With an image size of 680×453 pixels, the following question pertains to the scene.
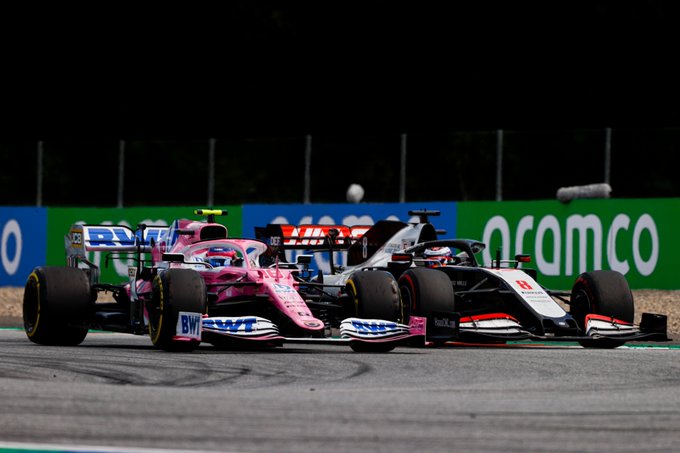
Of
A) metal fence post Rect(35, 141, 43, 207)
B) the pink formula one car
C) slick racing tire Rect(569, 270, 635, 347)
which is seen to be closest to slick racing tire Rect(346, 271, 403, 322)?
the pink formula one car

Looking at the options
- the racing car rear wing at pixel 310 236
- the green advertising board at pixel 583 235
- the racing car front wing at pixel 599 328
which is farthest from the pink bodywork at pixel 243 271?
the green advertising board at pixel 583 235

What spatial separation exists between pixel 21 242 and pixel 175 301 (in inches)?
545

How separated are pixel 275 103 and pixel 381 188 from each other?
13.3 metres

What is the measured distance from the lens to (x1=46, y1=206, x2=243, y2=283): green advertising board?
2667cm

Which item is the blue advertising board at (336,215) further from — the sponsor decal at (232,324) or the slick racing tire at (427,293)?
the sponsor decal at (232,324)

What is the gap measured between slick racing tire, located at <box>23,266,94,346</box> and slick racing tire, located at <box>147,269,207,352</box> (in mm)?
2020

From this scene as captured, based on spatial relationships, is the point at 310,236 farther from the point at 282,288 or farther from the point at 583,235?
the point at 583,235

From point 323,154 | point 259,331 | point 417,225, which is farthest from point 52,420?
point 323,154

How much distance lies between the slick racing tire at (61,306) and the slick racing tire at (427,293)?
3527 mm

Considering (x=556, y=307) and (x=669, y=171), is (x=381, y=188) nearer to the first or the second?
(x=669, y=171)

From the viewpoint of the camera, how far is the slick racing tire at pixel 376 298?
630 inches

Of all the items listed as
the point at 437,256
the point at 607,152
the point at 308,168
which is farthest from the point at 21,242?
the point at 437,256

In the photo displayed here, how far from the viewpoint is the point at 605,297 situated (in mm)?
17156

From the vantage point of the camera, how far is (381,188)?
27.8 m
